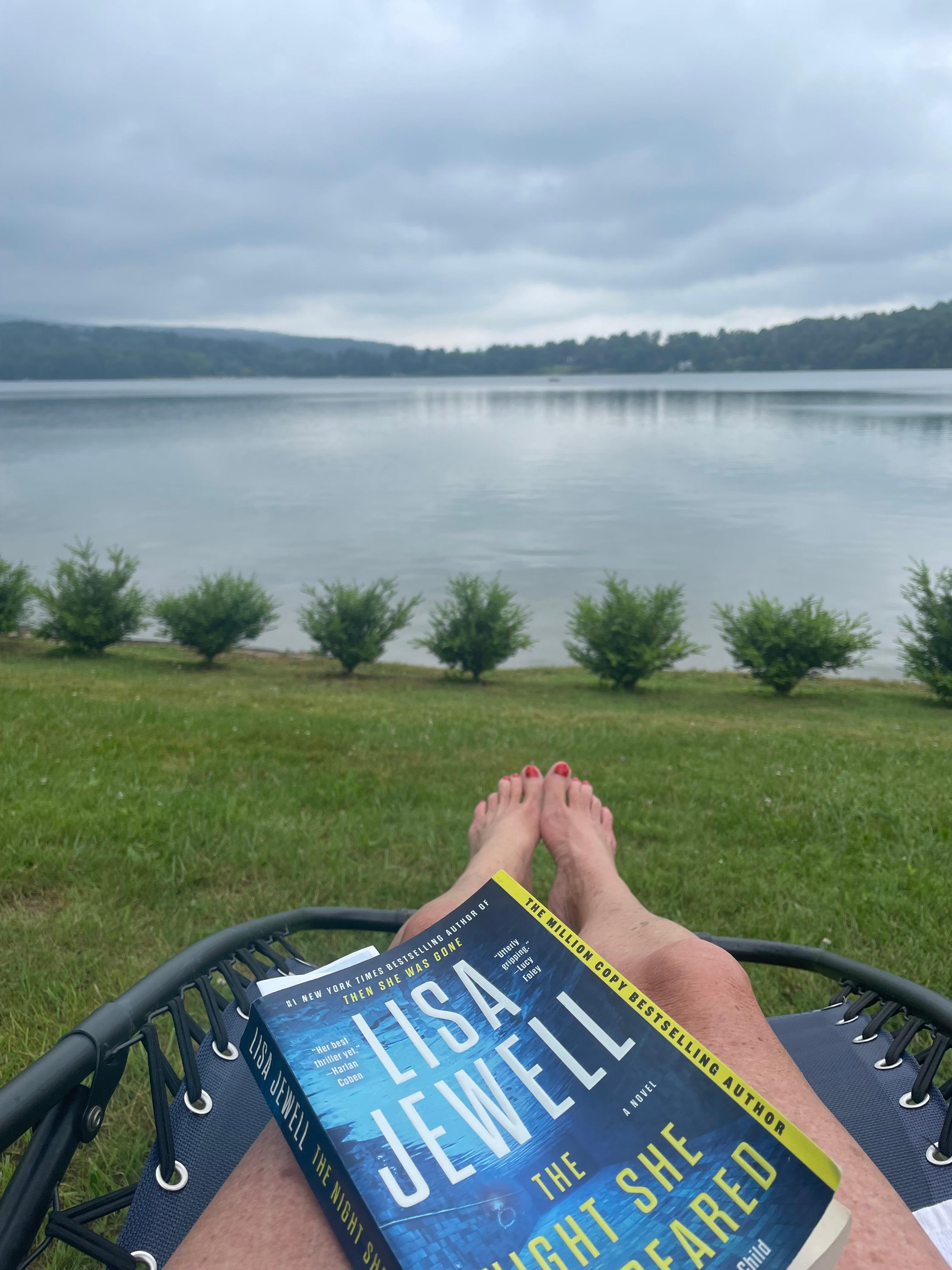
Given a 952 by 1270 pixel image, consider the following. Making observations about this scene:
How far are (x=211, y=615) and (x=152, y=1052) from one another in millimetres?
11502

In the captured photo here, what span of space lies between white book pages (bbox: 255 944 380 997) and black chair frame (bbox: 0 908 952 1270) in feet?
0.41

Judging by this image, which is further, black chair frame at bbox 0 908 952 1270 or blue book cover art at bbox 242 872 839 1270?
black chair frame at bbox 0 908 952 1270

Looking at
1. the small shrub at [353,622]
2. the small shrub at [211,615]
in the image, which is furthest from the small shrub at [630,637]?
the small shrub at [211,615]

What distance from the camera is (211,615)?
11.9 m

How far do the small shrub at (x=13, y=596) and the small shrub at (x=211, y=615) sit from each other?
2.27 meters

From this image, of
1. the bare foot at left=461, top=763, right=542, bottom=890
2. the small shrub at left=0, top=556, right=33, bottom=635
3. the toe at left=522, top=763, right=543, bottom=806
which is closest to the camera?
the bare foot at left=461, top=763, right=542, bottom=890

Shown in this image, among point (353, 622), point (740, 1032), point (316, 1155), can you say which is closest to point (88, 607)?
point (353, 622)

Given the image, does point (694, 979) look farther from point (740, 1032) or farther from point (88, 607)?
point (88, 607)

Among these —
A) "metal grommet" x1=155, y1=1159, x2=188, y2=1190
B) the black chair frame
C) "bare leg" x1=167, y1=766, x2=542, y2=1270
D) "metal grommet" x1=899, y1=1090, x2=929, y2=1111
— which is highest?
"bare leg" x1=167, y1=766, x2=542, y2=1270

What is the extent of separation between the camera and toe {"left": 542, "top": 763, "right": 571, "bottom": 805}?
2250mm

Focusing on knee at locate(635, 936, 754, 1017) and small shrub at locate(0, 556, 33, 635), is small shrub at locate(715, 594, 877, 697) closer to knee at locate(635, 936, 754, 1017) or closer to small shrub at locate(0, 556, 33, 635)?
knee at locate(635, 936, 754, 1017)

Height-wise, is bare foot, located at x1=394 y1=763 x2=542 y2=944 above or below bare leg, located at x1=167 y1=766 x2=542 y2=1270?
below

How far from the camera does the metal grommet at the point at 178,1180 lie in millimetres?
959

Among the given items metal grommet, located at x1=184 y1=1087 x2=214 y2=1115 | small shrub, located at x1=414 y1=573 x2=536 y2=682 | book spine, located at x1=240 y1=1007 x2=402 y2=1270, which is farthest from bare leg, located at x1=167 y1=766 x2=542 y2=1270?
small shrub, located at x1=414 y1=573 x2=536 y2=682
